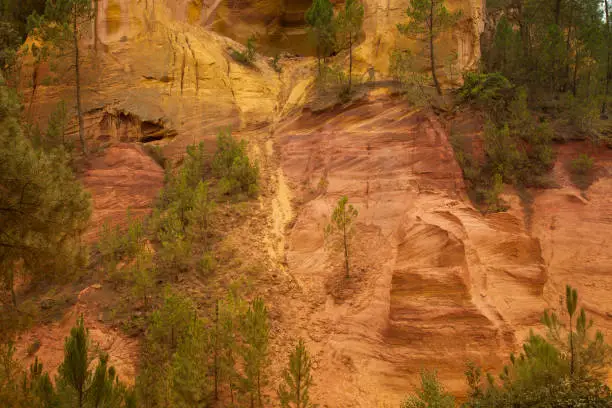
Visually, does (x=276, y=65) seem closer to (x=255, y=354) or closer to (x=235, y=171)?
(x=235, y=171)

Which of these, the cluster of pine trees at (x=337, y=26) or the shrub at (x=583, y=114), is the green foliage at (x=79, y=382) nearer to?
the cluster of pine trees at (x=337, y=26)

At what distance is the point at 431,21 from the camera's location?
2138cm

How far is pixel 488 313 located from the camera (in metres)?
13.3

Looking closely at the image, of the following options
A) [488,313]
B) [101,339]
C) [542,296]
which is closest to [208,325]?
[101,339]

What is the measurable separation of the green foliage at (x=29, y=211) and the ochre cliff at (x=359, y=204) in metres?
3.44

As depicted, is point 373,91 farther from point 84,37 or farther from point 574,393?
point 574,393

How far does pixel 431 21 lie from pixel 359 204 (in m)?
9.22

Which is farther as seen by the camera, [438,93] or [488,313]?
[438,93]

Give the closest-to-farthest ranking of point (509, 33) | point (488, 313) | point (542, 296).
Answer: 1. point (488, 313)
2. point (542, 296)
3. point (509, 33)

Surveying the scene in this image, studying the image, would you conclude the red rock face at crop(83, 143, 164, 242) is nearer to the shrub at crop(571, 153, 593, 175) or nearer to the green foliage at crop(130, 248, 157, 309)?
the green foliage at crop(130, 248, 157, 309)

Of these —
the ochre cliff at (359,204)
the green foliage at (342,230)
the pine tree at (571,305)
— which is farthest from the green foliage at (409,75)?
the pine tree at (571,305)

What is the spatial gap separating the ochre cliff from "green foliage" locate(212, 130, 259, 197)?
831 mm

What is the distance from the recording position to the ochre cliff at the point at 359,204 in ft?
42.7

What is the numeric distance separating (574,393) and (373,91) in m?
14.6
